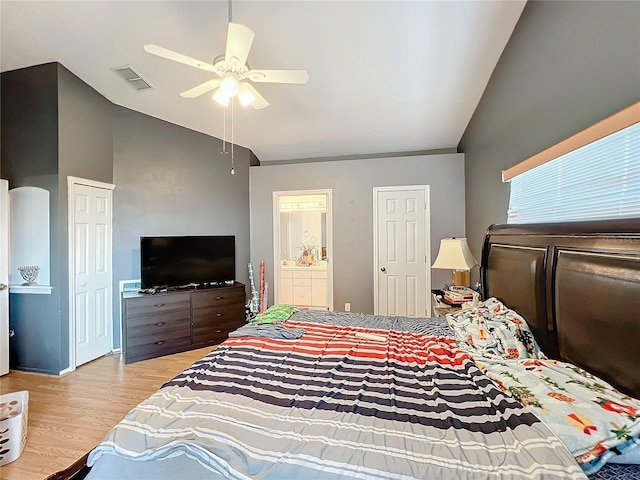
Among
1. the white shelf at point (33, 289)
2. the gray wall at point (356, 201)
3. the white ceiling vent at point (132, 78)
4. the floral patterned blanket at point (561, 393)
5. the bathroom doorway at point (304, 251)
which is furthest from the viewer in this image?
the bathroom doorway at point (304, 251)

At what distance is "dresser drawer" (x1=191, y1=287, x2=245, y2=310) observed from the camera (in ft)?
12.6

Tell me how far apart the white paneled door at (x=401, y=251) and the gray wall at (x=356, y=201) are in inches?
4.2

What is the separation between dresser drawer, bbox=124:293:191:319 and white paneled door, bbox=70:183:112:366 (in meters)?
0.47

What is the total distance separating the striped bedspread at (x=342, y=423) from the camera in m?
0.90

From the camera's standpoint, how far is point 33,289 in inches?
124

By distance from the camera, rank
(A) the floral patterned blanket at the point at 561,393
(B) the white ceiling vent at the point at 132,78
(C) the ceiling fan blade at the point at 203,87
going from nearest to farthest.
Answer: (A) the floral patterned blanket at the point at 561,393 → (C) the ceiling fan blade at the point at 203,87 → (B) the white ceiling vent at the point at 132,78

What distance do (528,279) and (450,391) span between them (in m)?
0.89

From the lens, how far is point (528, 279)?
175 centimetres

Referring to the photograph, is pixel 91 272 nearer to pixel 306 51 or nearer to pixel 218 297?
pixel 218 297

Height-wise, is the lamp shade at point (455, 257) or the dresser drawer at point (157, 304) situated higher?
the lamp shade at point (455, 257)

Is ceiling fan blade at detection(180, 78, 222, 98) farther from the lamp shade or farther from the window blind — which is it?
the lamp shade

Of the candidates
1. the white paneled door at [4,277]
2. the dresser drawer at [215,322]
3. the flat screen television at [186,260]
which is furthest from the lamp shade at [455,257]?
the white paneled door at [4,277]

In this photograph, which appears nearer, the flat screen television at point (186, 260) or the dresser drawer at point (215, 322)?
the flat screen television at point (186, 260)

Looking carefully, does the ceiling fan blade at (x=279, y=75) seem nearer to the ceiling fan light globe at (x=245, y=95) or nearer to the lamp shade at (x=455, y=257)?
the ceiling fan light globe at (x=245, y=95)
